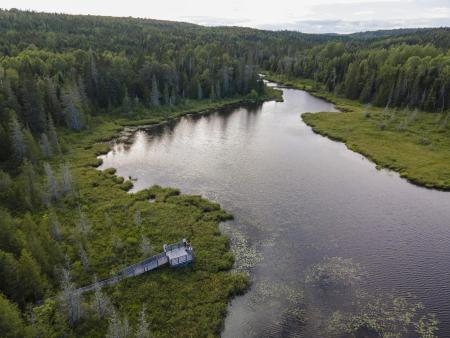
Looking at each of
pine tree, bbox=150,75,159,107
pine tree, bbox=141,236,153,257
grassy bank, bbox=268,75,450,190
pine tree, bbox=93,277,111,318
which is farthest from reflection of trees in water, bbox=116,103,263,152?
pine tree, bbox=93,277,111,318

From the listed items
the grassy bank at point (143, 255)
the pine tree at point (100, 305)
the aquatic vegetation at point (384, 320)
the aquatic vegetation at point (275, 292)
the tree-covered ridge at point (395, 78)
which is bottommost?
the aquatic vegetation at point (384, 320)

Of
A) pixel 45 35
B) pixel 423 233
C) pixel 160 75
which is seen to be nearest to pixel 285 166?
pixel 423 233

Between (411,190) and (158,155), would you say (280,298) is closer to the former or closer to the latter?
(411,190)

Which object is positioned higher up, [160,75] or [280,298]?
[160,75]

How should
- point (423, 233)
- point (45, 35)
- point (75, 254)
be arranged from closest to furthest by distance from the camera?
point (75, 254) → point (423, 233) → point (45, 35)

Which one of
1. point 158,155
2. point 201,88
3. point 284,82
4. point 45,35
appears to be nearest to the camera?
point 158,155

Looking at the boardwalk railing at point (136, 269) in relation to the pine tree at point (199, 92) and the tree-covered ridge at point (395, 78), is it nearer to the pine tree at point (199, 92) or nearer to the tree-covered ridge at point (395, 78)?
the pine tree at point (199, 92)

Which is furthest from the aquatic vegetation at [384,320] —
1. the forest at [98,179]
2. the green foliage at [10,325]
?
the green foliage at [10,325]
